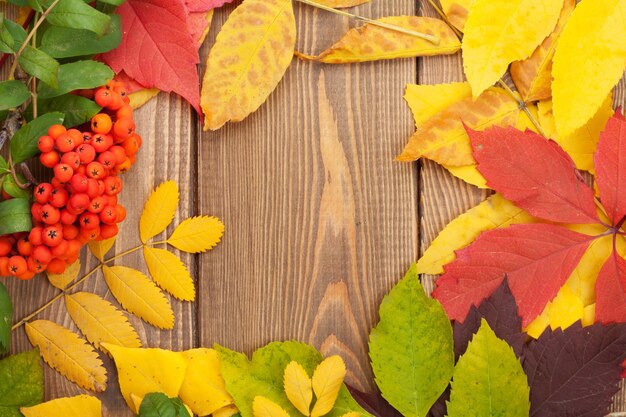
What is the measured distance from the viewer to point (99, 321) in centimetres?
80

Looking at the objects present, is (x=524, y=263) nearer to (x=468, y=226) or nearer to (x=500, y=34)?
(x=468, y=226)

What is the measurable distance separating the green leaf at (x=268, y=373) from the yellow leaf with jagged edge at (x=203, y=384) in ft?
0.07

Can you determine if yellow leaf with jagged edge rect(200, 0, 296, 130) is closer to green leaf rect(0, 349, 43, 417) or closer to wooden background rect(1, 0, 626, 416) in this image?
wooden background rect(1, 0, 626, 416)

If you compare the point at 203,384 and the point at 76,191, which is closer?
the point at 76,191

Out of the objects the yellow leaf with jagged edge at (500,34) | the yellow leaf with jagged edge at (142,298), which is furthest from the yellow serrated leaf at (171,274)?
the yellow leaf with jagged edge at (500,34)

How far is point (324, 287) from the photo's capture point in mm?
803

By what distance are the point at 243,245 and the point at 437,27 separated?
1.06ft

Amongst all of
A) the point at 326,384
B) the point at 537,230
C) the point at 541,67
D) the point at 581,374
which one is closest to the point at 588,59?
the point at 541,67

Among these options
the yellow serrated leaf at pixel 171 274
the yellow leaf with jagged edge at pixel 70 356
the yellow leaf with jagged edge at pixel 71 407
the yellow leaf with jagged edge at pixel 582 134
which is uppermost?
the yellow leaf with jagged edge at pixel 582 134

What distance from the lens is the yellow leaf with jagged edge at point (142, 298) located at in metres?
0.80

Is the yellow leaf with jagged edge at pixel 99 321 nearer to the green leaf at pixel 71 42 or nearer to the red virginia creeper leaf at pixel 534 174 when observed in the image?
the green leaf at pixel 71 42

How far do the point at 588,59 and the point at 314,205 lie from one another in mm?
323

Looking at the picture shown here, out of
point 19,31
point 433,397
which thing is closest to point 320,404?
point 433,397

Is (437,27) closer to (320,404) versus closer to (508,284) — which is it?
(508,284)
